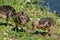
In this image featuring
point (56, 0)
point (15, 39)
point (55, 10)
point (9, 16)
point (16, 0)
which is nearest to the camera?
point (15, 39)

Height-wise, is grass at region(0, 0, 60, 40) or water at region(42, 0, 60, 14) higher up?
grass at region(0, 0, 60, 40)

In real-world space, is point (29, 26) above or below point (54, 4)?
above

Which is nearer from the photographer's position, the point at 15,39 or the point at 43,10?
the point at 15,39

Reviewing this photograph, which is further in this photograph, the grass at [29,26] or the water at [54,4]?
the water at [54,4]

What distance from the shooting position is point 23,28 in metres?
11.9

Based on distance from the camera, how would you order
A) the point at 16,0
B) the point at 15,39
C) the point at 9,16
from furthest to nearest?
the point at 16,0
the point at 9,16
the point at 15,39

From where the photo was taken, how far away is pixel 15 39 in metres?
10.5

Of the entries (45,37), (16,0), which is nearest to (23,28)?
(45,37)

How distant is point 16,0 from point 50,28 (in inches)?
187

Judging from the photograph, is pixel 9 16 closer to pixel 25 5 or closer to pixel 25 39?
pixel 25 39

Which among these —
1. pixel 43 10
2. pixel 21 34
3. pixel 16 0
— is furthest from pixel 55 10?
pixel 21 34

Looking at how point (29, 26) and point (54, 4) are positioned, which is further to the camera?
point (54, 4)

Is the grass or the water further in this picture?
the water

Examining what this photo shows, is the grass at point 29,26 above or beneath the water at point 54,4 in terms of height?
above
